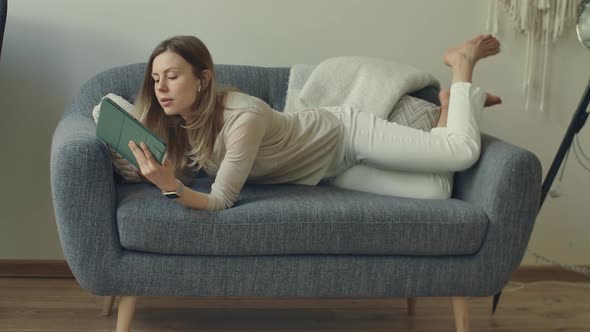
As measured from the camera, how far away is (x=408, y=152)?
6.72ft

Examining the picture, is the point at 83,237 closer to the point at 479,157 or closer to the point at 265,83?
the point at 265,83

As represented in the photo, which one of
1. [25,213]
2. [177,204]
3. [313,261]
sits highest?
[177,204]

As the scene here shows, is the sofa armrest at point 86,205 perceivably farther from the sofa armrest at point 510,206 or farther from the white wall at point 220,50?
the sofa armrest at point 510,206

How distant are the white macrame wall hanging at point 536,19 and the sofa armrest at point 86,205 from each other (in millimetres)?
1602

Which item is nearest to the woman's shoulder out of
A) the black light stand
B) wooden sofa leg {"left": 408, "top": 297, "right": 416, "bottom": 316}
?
wooden sofa leg {"left": 408, "top": 297, "right": 416, "bottom": 316}

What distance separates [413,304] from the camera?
228 cm

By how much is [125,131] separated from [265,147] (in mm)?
478

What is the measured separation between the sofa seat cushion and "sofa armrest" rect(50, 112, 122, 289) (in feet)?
0.13

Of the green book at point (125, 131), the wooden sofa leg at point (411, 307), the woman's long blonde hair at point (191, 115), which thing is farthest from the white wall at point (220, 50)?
the green book at point (125, 131)

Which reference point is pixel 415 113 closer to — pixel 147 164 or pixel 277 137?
pixel 277 137

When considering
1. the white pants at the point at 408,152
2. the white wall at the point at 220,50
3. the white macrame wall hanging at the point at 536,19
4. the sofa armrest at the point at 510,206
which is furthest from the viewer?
the white macrame wall hanging at the point at 536,19

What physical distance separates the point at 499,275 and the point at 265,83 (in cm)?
97

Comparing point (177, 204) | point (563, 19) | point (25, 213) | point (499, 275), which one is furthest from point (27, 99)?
point (563, 19)

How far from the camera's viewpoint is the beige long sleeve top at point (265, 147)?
183 centimetres
